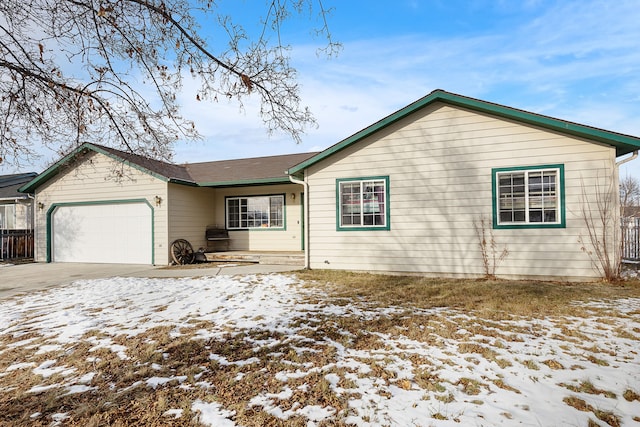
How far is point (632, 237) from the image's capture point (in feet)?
28.8

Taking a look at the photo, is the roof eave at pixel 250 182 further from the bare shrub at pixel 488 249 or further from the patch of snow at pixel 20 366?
the patch of snow at pixel 20 366

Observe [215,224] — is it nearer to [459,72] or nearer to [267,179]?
[267,179]

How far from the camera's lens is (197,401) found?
2744 millimetres

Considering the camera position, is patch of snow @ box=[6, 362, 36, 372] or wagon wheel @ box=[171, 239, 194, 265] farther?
wagon wheel @ box=[171, 239, 194, 265]

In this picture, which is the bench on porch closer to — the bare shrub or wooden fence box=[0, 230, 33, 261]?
wooden fence box=[0, 230, 33, 261]

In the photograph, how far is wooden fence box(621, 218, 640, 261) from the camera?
28.7 feet

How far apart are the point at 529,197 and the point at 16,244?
18.7m

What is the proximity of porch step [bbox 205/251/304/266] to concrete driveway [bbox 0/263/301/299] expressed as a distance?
329 mm

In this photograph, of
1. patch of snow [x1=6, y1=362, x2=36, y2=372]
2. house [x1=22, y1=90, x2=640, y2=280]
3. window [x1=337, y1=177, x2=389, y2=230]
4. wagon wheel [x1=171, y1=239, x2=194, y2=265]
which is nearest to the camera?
patch of snow [x1=6, y1=362, x2=36, y2=372]

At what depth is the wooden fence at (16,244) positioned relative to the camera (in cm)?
1342

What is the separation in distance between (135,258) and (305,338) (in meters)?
9.99

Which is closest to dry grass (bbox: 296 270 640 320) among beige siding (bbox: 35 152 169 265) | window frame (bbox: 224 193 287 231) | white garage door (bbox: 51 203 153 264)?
window frame (bbox: 224 193 287 231)

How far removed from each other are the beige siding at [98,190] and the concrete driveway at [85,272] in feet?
4.32

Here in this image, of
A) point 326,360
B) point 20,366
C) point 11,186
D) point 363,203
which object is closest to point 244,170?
point 363,203
